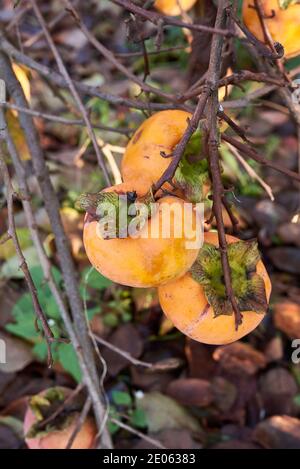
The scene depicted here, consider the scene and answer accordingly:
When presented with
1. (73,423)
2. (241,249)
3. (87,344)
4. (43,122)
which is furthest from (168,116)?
(43,122)

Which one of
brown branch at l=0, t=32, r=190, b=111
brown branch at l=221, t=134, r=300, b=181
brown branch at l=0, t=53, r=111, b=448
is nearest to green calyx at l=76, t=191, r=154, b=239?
brown branch at l=221, t=134, r=300, b=181

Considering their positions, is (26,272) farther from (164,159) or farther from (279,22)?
(279,22)

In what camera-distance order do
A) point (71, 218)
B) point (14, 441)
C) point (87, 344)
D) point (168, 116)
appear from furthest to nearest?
point (71, 218) < point (14, 441) < point (87, 344) < point (168, 116)

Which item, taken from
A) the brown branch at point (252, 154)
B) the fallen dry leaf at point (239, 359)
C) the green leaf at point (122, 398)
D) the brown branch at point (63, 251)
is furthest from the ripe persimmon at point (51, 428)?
the brown branch at point (252, 154)

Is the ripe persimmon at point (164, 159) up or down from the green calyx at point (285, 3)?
down

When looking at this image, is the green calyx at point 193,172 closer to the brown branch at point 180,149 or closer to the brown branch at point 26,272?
the brown branch at point 180,149

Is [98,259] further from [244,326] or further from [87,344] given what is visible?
[87,344]

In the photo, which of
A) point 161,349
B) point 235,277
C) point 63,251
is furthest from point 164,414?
point 235,277
